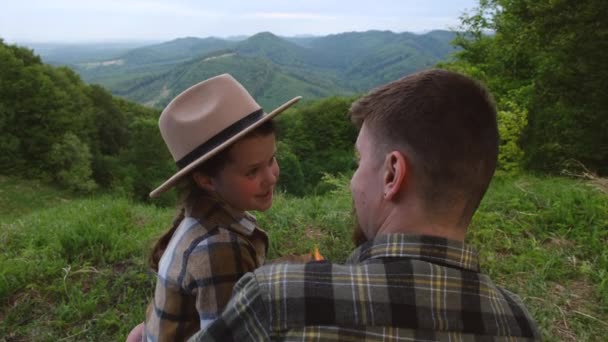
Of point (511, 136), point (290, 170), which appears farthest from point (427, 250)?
point (290, 170)

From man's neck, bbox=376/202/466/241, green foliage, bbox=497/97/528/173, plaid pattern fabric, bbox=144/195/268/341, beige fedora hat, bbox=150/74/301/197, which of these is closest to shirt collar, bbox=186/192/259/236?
plaid pattern fabric, bbox=144/195/268/341

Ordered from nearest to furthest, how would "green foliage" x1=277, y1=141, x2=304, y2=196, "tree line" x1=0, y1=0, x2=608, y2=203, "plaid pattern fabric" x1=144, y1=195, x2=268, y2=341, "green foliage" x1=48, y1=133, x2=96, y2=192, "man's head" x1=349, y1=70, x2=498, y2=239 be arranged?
1. "man's head" x1=349, y1=70, x2=498, y2=239
2. "plaid pattern fabric" x1=144, y1=195, x2=268, y2=341
3. "tree line" x1=0, y1=0, x2=608, y2=203
4. "green foliage" x1=48, y1=133, x2=96, y2=192
5. "green foliage" x1=277, y1=141, x2=304, y2=196

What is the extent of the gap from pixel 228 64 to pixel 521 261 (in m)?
154

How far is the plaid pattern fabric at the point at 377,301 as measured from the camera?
3.08 ft

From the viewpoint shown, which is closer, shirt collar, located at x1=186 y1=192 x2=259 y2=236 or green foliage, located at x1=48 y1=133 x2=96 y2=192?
shirt collar, located at x1=186 y1=192 x2=259 y2=236

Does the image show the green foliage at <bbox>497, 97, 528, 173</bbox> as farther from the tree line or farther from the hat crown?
the hat crown

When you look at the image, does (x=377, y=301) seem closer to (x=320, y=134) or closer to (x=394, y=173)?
(x=394, y=173)

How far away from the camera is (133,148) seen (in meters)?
34.3

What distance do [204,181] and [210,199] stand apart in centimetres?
8

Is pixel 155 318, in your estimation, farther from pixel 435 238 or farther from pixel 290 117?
pixel 290 117

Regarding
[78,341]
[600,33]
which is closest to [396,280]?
[78,341]

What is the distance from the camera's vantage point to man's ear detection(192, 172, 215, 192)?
1.81 m

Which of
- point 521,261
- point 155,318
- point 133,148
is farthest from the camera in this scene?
point 133,148

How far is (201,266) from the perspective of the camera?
5.10 ft
